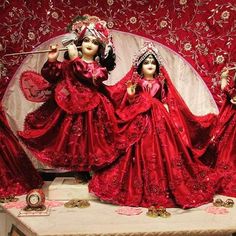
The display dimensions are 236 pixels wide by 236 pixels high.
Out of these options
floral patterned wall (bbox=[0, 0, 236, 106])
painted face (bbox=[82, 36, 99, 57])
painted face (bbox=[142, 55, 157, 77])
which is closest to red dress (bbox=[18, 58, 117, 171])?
painted face (bbox=[82, 36, 99, 57])

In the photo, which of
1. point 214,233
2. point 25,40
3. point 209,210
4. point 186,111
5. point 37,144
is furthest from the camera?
point 25,40

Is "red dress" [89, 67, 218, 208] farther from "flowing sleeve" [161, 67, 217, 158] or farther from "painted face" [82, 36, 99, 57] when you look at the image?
"painted face" [82, 36, 99, 57]

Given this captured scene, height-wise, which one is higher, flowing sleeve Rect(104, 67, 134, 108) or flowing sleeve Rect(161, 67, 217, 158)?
flowing sleeve Rect(104, 67, 134, 108)

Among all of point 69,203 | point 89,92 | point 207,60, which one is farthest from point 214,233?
point 207,60

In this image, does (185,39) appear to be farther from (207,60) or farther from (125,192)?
(125,192)

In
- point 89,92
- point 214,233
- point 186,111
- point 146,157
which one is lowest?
point 214,233

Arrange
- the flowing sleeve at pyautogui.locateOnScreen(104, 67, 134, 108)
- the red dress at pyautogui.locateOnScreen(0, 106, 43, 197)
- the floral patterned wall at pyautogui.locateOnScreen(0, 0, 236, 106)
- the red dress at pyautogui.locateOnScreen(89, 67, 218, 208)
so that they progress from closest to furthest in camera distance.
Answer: the red dress at pyautogui.locateOnScreen(89, 67, 218, 208) < the red dress at pyautogui.locateOnScreen(0, 106, 43, 197) < the flowing sleeve at pyautogui.locateOnScreen(104, 67, 134, 108) < the floral patterned wall at pyautogui.locateOnScreen(0, 0, 236, 106)

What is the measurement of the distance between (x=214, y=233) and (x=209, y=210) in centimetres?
17

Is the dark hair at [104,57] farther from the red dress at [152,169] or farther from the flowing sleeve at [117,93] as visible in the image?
the red dress at [152,169]

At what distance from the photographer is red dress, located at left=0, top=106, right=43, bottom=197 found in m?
1.79

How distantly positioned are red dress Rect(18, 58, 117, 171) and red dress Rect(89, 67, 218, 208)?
0.07 m

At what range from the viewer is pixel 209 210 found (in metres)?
1.66

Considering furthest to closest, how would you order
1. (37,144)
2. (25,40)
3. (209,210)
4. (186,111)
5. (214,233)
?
1. (25,40)
2. (186,111)
3. (37,144)
4. (209,210)
5. (214,233)

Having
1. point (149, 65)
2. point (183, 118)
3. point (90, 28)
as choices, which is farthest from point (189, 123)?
point (90, 28)
